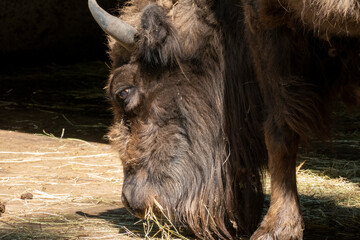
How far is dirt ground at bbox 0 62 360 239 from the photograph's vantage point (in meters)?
4.76

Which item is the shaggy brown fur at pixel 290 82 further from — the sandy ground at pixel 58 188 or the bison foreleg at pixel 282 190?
the sandy ground at pixel 58 188

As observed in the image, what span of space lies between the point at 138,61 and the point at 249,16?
110cm

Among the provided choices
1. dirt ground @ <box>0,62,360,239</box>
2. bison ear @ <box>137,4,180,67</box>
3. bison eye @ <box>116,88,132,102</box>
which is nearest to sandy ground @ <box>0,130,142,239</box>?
dirt ground @ <box>0,62,360,239</box>

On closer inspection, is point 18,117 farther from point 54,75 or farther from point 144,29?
point 144,29

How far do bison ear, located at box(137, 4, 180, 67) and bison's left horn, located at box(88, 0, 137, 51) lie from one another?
0.33ft

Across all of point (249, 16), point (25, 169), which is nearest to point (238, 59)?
point (249, 16)

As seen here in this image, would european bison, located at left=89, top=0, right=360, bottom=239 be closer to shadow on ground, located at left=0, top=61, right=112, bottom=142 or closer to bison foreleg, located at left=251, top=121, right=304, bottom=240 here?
bison foreleg, located at left=251, top=121, right=304, bottom=240

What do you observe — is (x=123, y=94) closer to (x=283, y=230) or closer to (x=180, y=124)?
(x=180, y=124)

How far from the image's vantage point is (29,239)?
4379mm

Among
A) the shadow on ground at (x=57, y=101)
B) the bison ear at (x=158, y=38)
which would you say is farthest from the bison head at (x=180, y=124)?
the shadow on ground at (x=57, y=101)

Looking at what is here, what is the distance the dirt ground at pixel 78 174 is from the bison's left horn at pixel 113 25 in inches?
34.8

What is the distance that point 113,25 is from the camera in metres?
4.61

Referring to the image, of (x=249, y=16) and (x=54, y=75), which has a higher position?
(x=249, y=16)

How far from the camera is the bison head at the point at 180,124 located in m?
4.55
